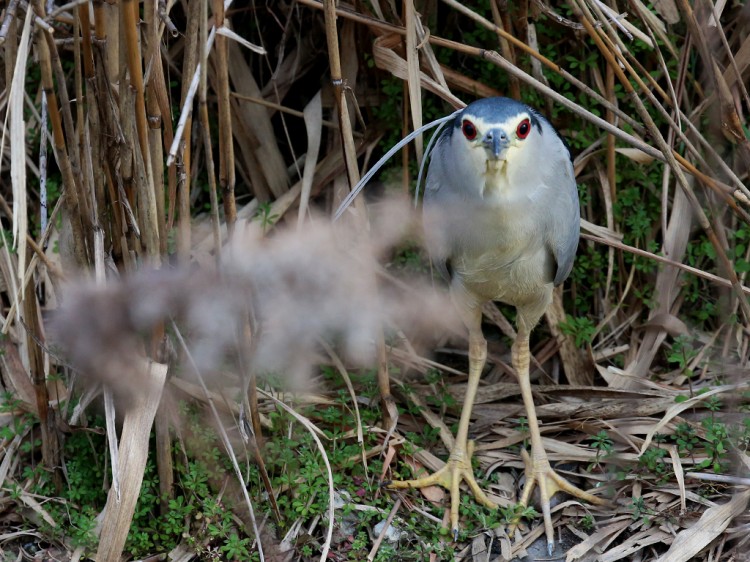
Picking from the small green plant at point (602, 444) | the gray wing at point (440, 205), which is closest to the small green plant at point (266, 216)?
the gray wing at point (440, 205)

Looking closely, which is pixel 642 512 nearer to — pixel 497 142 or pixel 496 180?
pixel 496 180

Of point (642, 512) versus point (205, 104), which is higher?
point (205, 104)

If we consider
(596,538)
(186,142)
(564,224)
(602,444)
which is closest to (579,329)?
(602,444)

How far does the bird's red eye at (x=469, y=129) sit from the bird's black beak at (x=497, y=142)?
0.17 feet

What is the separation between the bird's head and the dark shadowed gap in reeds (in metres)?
0.24

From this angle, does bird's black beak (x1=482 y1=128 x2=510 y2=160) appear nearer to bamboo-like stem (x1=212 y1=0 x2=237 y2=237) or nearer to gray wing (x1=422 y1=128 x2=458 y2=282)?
gray wing (x1=422 y1=128 x2=458 y2=282)

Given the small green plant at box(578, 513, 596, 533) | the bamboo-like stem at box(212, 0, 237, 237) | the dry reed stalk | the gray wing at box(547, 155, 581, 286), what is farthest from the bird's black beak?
the small green plant at box(578, 513, 596, 533)

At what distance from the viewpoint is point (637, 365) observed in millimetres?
3139

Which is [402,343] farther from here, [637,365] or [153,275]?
[153,275]

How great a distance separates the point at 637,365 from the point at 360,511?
1.20 meters

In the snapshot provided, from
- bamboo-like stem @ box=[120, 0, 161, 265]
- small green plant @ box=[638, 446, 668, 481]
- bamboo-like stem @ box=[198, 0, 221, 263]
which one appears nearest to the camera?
bamboo-like stem @ box=[198, 0, 221, 263]

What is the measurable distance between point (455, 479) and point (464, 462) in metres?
0.08

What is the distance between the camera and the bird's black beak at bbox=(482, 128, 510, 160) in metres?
2.07

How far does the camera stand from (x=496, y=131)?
2.08 meters
